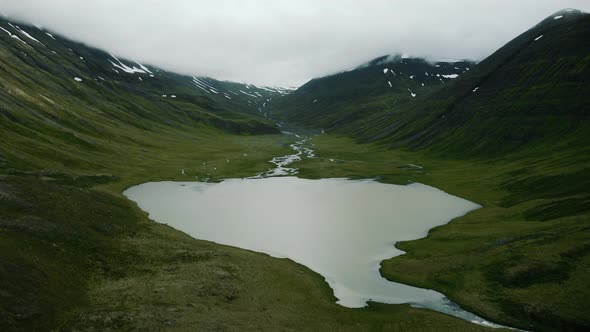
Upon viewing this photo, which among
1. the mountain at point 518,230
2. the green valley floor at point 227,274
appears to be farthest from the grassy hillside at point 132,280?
the mountain at point 518,230

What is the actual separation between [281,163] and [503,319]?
138 m

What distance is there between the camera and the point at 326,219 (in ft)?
298

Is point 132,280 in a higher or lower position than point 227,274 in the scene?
lower

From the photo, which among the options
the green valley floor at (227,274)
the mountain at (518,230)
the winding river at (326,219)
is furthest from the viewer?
the winding river at (326,219)

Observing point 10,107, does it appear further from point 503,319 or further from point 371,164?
point 503,319

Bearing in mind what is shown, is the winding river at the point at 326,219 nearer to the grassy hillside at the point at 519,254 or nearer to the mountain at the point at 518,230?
the grassy hillside at the point at 519,254

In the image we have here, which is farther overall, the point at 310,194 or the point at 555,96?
the point at 555,96

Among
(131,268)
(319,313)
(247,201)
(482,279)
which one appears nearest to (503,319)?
(482,279)

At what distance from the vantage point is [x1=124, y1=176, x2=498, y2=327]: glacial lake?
5803cm

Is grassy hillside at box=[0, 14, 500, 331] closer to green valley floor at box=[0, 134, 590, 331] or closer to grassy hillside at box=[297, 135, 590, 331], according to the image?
green valley floor at box=[0, 134, 590, 331]

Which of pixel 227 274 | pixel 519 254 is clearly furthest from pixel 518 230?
pixel 227 274

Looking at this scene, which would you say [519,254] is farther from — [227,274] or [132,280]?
[132,280]

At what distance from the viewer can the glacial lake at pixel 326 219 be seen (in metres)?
58.0

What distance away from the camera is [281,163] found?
18088 cm
